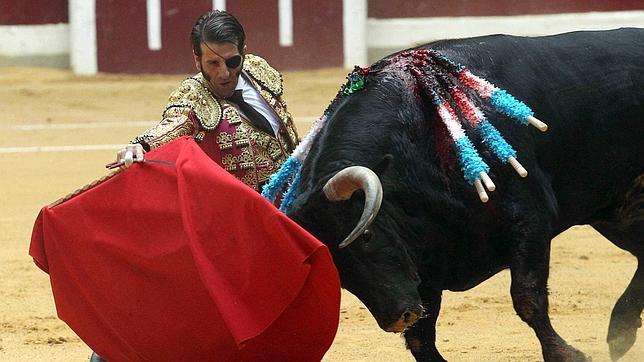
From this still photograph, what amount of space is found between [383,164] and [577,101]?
76cm

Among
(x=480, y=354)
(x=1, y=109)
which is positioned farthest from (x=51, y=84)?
(x=480, y=354)

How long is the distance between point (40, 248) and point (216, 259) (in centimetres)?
57

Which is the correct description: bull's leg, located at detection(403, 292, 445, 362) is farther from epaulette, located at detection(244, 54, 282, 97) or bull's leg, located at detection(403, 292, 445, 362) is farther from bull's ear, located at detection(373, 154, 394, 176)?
epaulette, located at detection(244, 54, 282, 97)

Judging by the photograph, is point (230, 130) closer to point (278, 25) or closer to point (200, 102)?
point (200, 102)

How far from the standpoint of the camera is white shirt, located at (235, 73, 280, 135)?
4070 millimetres

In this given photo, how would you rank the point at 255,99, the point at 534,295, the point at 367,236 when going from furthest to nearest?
the point at 255,99 → the point at 534,295 → the point at 367,236

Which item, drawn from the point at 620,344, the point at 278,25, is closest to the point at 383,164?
the point at 620,344

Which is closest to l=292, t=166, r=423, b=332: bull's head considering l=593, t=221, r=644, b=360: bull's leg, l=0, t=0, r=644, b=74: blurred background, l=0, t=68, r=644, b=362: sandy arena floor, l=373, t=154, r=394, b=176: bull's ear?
l=373, t=154, r=394, b=176: bull's ear

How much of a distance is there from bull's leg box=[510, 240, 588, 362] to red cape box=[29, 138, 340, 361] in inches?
22.8

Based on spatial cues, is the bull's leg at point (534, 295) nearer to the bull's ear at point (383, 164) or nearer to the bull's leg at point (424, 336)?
the bull's leg at point (424, 336)

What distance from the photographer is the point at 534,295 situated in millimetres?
3863

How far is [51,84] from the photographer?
471 inches

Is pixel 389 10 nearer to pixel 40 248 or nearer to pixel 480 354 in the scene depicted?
pixel 480 354

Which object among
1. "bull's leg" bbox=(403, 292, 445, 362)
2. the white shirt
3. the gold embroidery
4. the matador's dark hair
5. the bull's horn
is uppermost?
the matador's dark hair
